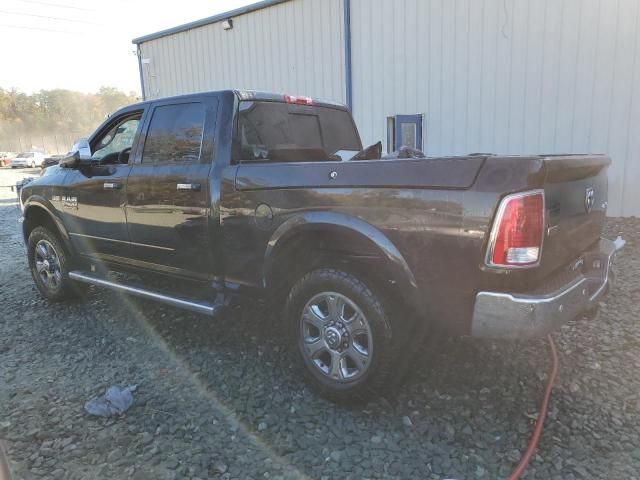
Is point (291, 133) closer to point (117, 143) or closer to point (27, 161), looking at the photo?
point (117, 143)

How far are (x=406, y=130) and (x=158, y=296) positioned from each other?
22.0ft

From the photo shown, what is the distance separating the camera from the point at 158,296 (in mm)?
3695

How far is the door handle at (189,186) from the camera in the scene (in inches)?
134

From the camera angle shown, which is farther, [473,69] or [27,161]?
[27,161]

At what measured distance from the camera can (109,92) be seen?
92.1 meters

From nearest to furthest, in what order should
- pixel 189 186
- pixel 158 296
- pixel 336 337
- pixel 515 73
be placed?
pixel 336 337, pixel 189 186, pixel 158 296, pixel 515 73

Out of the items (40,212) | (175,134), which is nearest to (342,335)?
(175,134)

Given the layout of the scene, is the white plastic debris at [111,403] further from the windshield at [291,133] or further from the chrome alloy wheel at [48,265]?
the chrome alloy wheel at [48,265]

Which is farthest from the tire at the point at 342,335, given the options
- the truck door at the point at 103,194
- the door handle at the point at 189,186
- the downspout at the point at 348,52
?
the downspout at the point at 348,52

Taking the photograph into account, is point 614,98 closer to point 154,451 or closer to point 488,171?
point 488,171

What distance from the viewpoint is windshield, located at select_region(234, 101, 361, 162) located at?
3.48 metres

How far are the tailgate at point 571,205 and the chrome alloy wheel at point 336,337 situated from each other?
1.06 m

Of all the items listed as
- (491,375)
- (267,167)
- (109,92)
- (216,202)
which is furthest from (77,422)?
(109,92)

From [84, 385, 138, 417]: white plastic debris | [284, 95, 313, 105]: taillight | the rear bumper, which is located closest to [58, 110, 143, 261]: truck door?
[284, 95, 313, 105]: taillight
